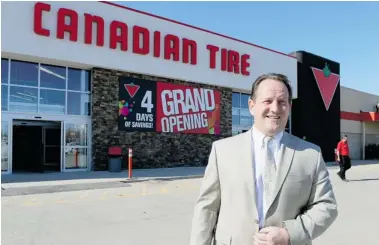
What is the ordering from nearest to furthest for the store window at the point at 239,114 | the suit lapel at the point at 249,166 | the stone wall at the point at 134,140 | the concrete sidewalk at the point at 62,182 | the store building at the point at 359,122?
1. the suit lapel at the point at 249,166
2. the concrete sidewalk at the point at 62,182
3. the stone wall at the point at 134,140
4. the store window at the point at 239,114
5. the store building at the point at 359,122

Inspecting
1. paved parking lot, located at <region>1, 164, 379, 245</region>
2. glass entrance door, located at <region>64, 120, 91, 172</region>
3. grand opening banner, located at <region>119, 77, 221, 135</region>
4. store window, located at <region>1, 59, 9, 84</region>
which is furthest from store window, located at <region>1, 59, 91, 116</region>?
paved parking lot, located at <region>1, 164, 379, 245</region>

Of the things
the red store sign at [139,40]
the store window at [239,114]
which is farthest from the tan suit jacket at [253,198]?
the store window at [239,114]

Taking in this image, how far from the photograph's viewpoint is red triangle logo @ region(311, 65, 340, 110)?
24938 mm

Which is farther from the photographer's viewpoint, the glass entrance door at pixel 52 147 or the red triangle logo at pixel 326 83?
the red triangle logo at pixel 326 83

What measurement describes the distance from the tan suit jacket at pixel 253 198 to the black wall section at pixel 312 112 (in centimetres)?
2282

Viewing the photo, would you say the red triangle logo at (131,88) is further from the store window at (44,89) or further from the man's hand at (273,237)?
the man's hand at (273,237)

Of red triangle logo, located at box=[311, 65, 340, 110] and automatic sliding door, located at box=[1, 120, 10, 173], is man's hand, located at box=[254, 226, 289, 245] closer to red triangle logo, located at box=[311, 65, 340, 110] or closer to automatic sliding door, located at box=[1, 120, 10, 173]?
automatic sliding door, located at box=[1, 120, 10, 173]

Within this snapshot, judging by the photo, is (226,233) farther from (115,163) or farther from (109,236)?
(115,163)

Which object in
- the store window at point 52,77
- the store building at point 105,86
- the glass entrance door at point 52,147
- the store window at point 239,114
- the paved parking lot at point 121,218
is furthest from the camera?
the store window at point 239,114

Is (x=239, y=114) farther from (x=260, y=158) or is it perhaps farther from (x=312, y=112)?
(x=260, y=158)

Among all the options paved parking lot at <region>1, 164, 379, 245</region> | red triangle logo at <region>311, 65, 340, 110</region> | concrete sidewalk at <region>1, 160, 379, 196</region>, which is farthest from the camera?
red triangle logo at <region>311, 65, 340, 110</region>

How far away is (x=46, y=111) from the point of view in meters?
14.6

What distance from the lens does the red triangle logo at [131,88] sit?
16359mm

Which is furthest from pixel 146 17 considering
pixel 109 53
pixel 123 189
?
pixel 123 189
